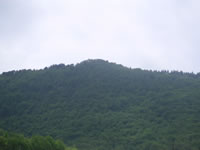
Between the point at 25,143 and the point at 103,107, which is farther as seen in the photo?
the point at 103,107

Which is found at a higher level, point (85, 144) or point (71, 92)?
point (71, 92)

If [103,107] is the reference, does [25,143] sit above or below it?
below

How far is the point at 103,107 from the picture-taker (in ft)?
219

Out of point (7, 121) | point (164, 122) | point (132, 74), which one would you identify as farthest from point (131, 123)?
point (132, 74)

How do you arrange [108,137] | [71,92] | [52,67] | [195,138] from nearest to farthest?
1. [195,138]
2. [108,137]
3. [71,92]
4. [52,67]

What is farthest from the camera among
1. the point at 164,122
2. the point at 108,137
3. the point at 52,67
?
the point at 52,67

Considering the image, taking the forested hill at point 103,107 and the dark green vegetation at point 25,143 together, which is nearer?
the dark green vegetation at point 25,143

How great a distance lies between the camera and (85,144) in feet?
157

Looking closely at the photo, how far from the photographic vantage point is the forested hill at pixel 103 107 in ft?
161

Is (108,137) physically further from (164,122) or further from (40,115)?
(40,115)

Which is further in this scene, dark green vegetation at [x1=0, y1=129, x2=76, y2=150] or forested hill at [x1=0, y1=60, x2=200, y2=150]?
forested hill at [x1=0, y1=60, x2=200, y2=150]

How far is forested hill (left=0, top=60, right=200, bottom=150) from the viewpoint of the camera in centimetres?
4903

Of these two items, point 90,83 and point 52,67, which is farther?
point 52,67

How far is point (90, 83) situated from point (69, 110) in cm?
1543
